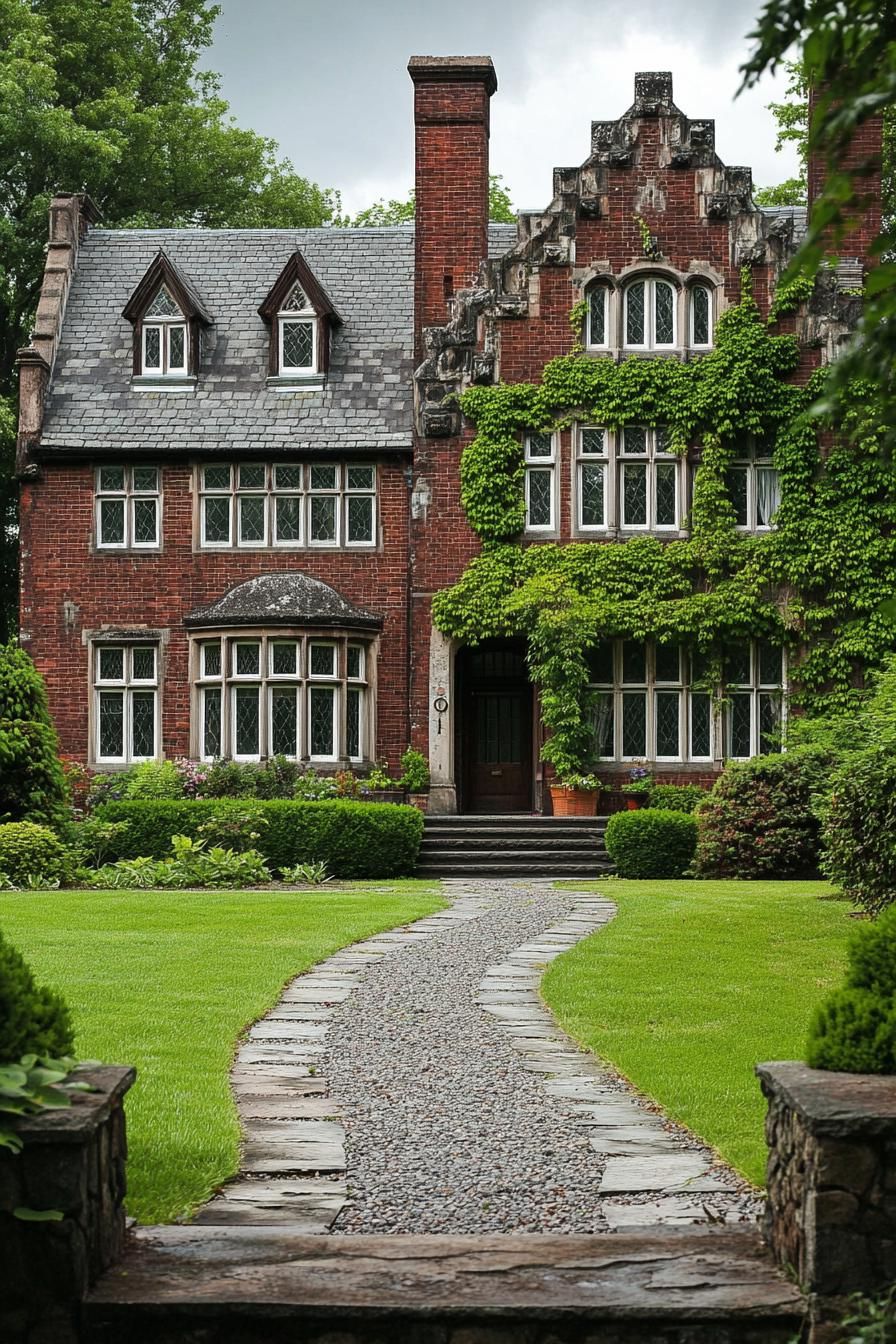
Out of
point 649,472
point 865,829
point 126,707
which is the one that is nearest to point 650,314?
point 649,472

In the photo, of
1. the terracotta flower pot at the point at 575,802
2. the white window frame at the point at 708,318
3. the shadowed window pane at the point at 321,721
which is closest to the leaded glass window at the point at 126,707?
the shadowed window pane at the point at 321,721

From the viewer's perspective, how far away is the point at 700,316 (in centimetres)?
2533

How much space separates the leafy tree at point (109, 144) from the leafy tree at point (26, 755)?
9.93 metres

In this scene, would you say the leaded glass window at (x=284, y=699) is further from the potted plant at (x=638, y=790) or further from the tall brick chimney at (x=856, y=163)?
the tall brick chimney at (x=856, y=163)

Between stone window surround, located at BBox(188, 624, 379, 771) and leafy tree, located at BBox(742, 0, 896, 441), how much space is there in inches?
836

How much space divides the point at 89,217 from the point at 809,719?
15799mm

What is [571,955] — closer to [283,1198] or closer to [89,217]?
[283,1198]

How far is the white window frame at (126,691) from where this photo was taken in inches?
1019

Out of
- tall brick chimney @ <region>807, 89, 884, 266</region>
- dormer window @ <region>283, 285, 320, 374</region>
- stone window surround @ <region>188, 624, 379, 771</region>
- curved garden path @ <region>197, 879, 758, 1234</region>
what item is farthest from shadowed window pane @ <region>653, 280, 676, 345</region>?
curved garden path @ <region>197, 879, 758, 1234</region>

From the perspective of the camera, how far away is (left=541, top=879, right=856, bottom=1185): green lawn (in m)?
7.50

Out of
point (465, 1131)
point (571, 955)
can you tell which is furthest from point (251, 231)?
point (465, 1131)

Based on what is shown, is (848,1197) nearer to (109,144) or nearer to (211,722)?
(211,722)

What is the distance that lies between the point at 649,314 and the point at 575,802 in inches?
303

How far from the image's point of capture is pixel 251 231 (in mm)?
29297
